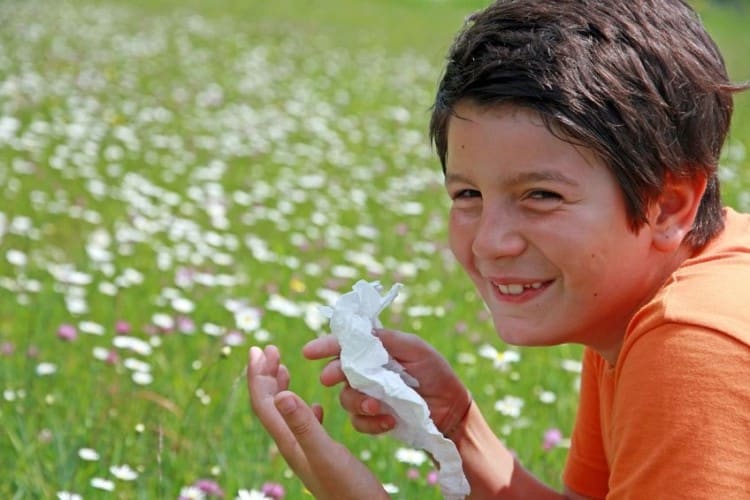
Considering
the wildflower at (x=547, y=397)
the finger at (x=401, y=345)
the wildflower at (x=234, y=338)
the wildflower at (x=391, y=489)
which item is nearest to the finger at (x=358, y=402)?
the finger at (x=401, y=345)

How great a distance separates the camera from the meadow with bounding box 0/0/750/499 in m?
2.31

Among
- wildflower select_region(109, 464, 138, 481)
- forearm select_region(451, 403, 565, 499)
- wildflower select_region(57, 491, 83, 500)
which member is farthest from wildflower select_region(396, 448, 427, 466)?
wildflower select_region(57, 491, 83, 500)

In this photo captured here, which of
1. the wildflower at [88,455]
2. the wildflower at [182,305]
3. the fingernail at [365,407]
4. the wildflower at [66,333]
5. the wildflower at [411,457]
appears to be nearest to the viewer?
the fingernail at [365,407]

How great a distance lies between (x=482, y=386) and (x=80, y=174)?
2583mm

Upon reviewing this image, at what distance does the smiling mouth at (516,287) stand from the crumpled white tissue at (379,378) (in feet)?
0.60

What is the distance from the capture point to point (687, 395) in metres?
1.25

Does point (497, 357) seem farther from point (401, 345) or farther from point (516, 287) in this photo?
point (516, 287)

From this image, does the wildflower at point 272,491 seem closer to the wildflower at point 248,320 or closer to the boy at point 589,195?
the boy at point 589,195

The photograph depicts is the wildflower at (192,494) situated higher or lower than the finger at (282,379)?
lower

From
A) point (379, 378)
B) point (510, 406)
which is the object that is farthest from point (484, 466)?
point (510, 406)

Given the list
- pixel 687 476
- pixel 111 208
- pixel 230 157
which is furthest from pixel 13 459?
pixel 230 157

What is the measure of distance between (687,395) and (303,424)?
20.9 inches

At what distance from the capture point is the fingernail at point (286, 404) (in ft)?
5.03

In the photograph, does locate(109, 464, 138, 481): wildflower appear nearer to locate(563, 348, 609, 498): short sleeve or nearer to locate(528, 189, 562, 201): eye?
locate(563, 348, 609, 498): short sleeve
